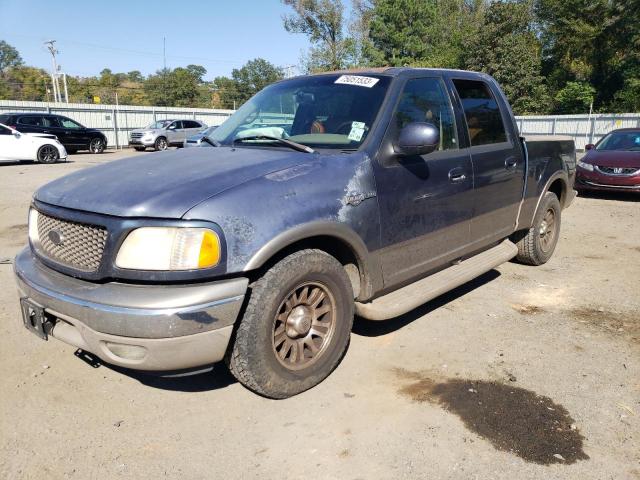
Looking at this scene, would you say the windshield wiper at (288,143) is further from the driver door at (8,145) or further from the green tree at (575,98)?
the green tree at (575,98)

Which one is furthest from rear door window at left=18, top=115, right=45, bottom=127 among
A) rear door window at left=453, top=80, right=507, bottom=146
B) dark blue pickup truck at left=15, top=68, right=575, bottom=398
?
rear door window at left=453, top=80, right=507, bottom=146

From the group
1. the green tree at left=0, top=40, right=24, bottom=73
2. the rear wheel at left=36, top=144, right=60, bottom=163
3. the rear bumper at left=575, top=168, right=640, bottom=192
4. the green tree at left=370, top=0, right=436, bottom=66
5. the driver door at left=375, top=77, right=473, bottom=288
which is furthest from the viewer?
the green tree at left=0, top=40, right=24, bottom=73

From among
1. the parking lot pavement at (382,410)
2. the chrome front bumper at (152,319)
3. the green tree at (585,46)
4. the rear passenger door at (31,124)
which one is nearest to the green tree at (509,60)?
the green tree at (585,46)

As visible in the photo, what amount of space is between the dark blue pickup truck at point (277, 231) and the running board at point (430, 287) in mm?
17

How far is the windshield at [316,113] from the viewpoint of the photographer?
135 inches

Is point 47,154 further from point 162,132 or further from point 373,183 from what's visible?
point 373,183

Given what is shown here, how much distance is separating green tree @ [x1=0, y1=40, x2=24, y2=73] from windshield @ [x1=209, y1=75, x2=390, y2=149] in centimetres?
10216

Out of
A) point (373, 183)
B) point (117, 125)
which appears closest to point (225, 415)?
point (373, 183)

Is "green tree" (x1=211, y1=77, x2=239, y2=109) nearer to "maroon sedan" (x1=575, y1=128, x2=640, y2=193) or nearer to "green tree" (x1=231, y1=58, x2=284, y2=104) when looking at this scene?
"green tree" (x1=231, y1=58, x2=284, y2=104)

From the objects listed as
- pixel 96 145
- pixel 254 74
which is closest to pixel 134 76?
pixel 254 74

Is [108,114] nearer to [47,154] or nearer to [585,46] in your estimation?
[47,154]

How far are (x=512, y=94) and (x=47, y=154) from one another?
3472cm

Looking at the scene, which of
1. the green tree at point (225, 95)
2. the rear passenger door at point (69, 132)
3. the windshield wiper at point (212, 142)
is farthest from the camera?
the green tree at point (225, 95)

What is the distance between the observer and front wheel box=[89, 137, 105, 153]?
23102 mm
